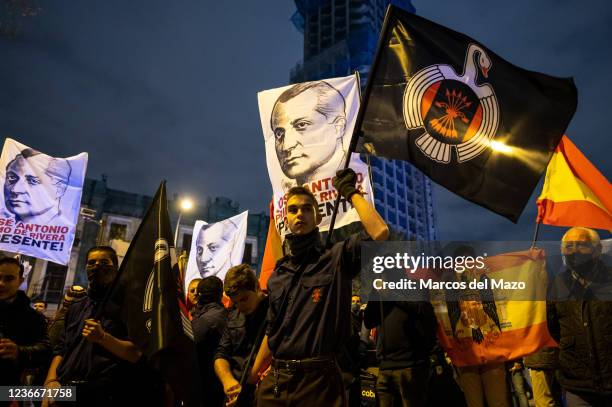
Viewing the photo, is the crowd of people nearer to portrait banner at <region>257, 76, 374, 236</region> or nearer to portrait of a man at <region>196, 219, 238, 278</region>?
portrait banner at <region>257, 76, 374, 236</region>

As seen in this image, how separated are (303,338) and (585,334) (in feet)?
9.21

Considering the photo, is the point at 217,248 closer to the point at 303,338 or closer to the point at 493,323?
the point at 493,323

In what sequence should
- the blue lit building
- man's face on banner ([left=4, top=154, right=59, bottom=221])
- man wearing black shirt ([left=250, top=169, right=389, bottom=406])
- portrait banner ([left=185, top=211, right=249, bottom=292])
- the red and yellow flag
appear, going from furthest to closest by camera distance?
the blue lit building, portrait banner ([left=185, top=211, right=249, bottom=292]), man's face on banner ([left=4, top=154, right=59, bottom=221]), the red and yellow flag, man wearing black shirt ([left=250, top=169, right=389, bottom=406])

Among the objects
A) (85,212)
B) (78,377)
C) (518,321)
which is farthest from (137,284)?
(85,212)

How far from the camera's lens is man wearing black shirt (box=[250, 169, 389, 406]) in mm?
2674

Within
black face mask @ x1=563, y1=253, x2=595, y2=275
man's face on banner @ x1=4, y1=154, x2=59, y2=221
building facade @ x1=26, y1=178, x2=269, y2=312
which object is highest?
building facade @ x1=26, y1=178, x2=269, y2=312

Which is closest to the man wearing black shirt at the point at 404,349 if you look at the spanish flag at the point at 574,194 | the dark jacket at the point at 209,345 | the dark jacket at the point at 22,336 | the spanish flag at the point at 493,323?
the spanish flag at the point at 493,323

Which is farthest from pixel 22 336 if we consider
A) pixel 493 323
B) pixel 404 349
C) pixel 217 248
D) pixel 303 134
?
pixel 217 248

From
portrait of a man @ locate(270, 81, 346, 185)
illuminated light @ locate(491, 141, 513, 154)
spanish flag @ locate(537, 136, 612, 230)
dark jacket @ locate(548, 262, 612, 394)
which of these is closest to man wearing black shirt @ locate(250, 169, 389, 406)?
illuminated light @ locate(491, 141, 513, 154)

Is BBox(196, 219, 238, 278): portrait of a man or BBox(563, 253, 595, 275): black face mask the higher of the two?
BBox(196, 219, 238, 278): portrait of a man

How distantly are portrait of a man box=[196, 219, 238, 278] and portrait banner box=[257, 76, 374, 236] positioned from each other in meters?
5.30

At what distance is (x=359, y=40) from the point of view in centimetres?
7800

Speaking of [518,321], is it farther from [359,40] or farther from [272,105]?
[359,40]

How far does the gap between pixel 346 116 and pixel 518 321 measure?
3687 mm
